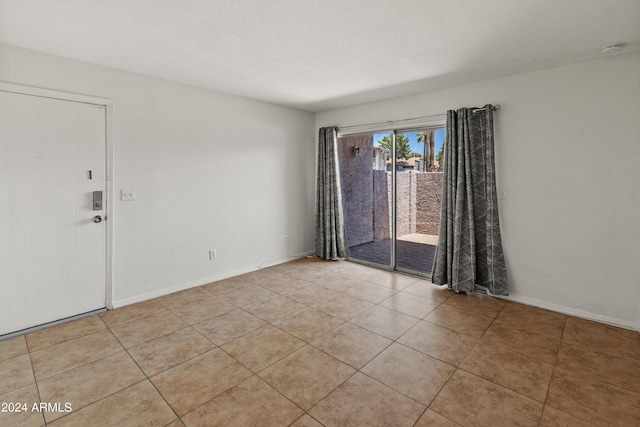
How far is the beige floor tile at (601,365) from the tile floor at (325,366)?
1 cm

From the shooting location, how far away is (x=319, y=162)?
513 cm

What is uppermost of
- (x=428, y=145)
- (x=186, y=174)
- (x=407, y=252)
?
(x=428, y=145)

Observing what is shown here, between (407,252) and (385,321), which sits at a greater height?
(407,252)

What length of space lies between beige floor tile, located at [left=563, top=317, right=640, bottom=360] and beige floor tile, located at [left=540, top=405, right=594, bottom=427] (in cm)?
104

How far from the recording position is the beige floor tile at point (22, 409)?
1695 mm

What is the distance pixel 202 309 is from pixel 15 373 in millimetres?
1394

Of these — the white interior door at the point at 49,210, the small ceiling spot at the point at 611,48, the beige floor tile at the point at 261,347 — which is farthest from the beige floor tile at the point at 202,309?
the small ceiling spot at the point at 611,48

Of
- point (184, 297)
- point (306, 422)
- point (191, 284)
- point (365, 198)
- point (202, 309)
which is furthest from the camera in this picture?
point (365, 198)

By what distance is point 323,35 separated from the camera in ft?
7.86

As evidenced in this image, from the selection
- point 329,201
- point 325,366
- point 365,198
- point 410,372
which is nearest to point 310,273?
point 329,201

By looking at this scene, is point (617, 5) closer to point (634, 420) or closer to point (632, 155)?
point (632, 155)

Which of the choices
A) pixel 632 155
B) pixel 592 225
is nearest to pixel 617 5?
pixel 632 155

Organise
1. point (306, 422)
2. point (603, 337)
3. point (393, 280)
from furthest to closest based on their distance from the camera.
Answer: point (393, 280) < point (603, 337) < point (306, 422)

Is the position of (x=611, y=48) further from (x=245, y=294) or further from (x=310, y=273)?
(x=245, y=294)
